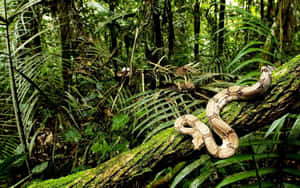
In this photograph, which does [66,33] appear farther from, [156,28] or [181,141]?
[181,141]

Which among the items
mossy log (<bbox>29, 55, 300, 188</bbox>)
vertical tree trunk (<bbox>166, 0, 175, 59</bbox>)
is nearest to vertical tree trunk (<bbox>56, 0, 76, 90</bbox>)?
vertical tree trunk (<bbox>166, 0, 175, 59</bbox>)

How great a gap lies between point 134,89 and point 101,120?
70cm

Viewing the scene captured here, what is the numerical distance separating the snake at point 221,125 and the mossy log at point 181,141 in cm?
5

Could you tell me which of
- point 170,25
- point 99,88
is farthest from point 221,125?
point 170,25

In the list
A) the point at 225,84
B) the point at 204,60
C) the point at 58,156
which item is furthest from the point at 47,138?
the point at 204,60

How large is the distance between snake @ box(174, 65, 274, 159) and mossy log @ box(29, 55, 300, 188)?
0.05 meters

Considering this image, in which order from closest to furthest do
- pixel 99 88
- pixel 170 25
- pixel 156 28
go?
pixel 99 88
pixel 156 28
pixel 170 25

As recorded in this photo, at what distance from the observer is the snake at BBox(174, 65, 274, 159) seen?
4.71ft

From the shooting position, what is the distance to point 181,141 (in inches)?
61.3

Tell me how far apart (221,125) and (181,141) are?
33 cm

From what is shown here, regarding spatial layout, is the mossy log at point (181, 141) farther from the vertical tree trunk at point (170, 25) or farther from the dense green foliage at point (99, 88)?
the vertical tree trunk at point (170, 25)

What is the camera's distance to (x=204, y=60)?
3.84 metres

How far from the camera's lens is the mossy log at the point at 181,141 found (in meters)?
1.39

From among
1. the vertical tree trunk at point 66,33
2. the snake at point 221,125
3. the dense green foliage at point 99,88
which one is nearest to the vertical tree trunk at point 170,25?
the dense green foliage at point 99,88
